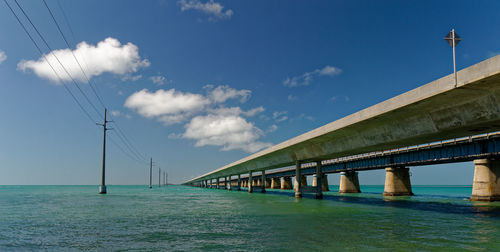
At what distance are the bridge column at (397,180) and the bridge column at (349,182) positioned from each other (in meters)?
18.8

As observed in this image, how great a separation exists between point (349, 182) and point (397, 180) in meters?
20.2

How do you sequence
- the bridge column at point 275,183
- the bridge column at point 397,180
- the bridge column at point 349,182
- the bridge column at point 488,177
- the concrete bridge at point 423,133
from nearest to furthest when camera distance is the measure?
1. the concrete bridge at point 423,133
2. the bridge column at point 488,177
3. the bridge column at point 397,180
4. the bridge column at point 349,182
5. the bridge column at point 275,183

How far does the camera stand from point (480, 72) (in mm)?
16609

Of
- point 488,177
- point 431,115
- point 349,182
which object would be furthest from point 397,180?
point 431,115

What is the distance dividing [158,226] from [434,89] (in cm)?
1616

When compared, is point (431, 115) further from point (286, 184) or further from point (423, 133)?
point (286, 184)

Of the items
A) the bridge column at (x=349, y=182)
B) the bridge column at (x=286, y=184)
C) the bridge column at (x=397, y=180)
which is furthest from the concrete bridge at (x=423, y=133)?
the bridge column at (x=286, y=184)

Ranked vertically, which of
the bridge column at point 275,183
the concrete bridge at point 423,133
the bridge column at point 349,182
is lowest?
the bridge column at point 275,183

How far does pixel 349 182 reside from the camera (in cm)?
8362

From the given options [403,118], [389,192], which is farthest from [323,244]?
[389,192]

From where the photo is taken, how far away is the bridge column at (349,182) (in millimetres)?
83188

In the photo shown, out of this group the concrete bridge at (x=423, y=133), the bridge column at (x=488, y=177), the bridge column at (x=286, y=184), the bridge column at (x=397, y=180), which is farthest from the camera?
the bridge column at (x=286, y=184)

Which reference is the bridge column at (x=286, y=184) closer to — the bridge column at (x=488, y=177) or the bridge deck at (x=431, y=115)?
the bridge column at (x=488, y=177)

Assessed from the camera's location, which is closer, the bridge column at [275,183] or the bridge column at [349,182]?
the bridge column at [349,182]
